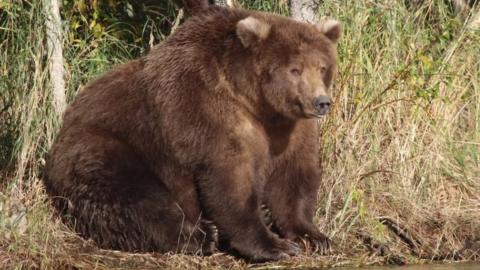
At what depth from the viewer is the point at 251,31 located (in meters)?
7.76

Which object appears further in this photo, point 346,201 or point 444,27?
→ point 444,27

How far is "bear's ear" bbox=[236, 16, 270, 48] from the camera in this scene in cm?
777

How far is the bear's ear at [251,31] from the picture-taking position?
306 inches

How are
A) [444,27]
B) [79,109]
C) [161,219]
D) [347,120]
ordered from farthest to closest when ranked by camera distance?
[444,27] → [347,120] → [79,109] → [161,219]

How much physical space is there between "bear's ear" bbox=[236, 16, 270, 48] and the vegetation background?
133 cm

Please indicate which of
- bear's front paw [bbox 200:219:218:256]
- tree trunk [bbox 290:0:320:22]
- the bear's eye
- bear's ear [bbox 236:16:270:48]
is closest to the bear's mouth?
the bear's eye

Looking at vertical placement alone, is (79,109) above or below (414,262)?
above

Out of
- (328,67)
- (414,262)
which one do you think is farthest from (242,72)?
(414,262)

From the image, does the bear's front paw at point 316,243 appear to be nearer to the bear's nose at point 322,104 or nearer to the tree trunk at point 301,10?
the bear's nose at point 322,104

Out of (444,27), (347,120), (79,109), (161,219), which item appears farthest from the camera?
(444,27)

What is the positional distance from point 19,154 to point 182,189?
53.9 inches

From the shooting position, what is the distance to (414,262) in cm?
Result: 796

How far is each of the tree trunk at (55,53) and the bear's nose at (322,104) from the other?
231cm

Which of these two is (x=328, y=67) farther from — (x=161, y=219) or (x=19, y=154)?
(x=19, y=154)
